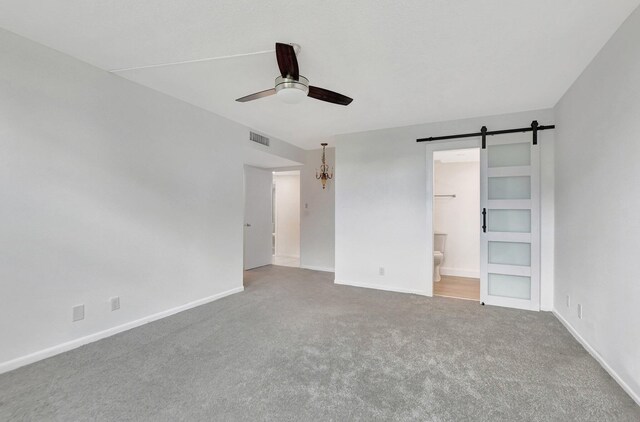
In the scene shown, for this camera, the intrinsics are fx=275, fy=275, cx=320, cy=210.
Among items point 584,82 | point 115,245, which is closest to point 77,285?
point 115,245

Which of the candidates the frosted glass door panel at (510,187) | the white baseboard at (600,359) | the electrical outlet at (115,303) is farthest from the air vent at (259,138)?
the white baseboard at (600,359)

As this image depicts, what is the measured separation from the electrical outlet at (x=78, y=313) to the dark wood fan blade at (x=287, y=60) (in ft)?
8.91

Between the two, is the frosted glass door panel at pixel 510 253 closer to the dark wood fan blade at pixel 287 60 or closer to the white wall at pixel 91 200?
the dark wood fan blade at pixel 287 60

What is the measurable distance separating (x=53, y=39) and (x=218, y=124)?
6.00 feet

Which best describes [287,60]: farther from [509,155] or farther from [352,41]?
[509,155]

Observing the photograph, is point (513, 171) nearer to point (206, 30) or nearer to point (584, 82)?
point (584, 82)

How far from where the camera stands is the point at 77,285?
2471 millimetres

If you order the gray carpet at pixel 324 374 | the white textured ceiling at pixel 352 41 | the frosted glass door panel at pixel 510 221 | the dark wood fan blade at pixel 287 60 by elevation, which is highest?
the white textured ceiling at pixel 352 41

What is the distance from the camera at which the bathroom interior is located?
5.36 metres

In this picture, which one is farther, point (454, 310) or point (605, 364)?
point (454, 310)

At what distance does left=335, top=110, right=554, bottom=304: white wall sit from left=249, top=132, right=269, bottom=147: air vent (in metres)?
1.26

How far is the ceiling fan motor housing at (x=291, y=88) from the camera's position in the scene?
7.08ft

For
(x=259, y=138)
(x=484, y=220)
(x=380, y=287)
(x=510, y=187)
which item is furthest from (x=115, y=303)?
(x=510, y=187)

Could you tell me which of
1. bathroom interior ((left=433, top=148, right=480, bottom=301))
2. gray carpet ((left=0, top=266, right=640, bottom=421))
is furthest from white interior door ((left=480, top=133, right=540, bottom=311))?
bathroom interior ((left=433, top=148, right=480, bottom=301))
